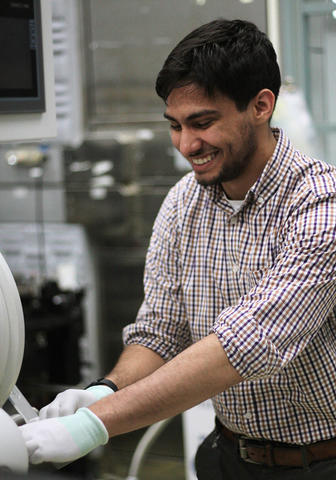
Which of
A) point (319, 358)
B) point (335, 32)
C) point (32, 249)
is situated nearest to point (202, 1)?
point (335, 32)

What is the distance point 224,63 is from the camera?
1452 millimetres

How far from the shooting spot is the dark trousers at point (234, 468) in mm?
1597

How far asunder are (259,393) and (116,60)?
88.4 inches

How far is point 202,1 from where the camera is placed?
128 inches

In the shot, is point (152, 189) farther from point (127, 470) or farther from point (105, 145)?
point (127, 470)

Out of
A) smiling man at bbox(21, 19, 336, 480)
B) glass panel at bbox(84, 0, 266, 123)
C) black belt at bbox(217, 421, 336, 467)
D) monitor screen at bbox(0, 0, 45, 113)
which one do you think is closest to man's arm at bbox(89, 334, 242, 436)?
smiling man at bbox(21, 19, 336, 480)

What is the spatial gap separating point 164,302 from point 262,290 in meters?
0.35

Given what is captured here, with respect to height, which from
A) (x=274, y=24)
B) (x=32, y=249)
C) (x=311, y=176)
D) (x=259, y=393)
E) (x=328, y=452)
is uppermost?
(x=274, y=24)

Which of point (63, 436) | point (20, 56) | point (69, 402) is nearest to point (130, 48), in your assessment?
point (20, 56)

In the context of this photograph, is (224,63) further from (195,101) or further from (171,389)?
(171,389)

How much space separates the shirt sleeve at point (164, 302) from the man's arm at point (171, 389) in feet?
1.09

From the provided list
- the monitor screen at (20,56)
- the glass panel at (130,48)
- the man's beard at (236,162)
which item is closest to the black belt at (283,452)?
the man's beard at (236,162)

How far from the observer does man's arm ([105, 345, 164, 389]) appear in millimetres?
1556

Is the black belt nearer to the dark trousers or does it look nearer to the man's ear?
the dark trousers
